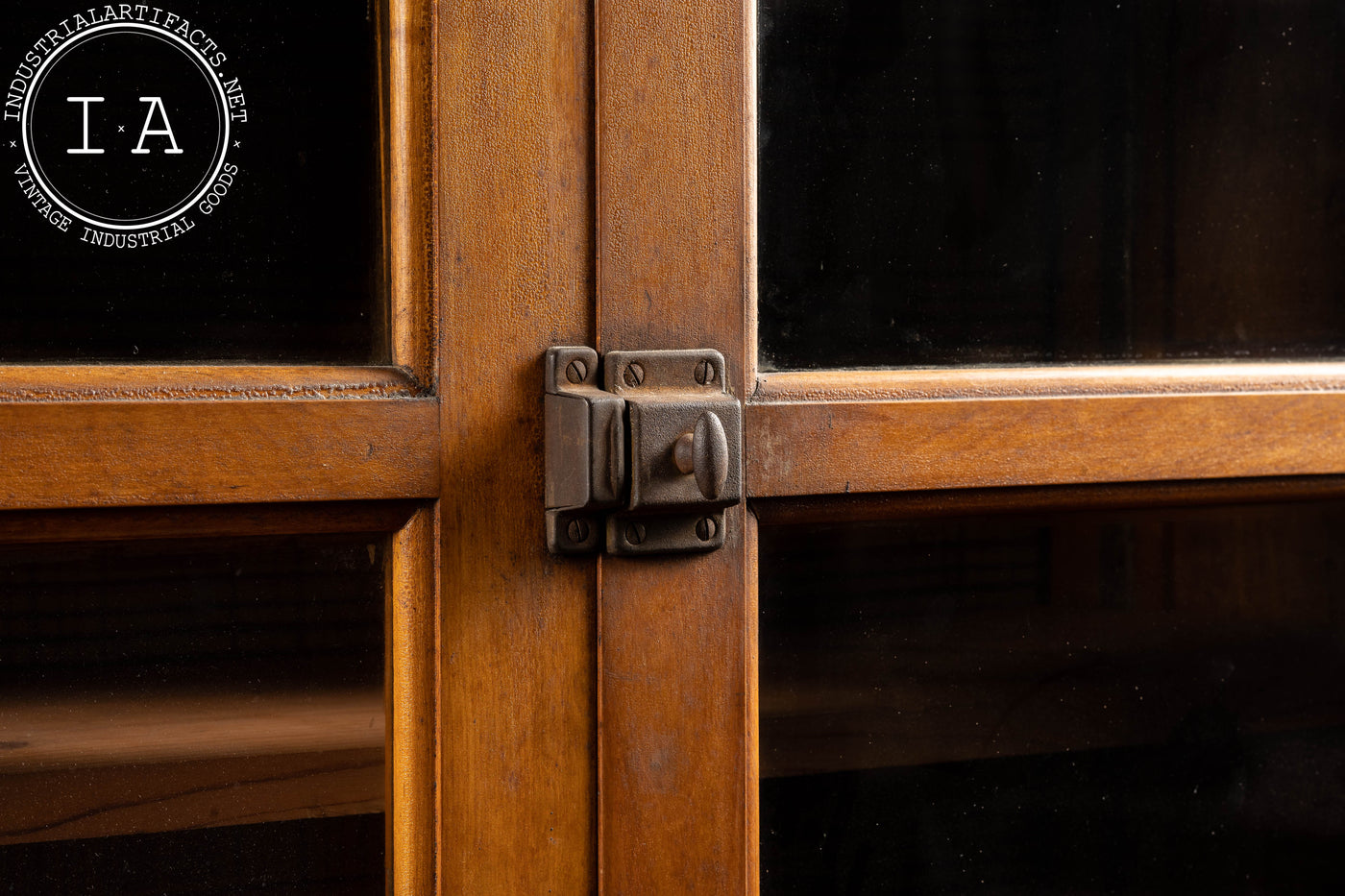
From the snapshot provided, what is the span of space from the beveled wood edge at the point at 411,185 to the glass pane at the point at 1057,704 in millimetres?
203

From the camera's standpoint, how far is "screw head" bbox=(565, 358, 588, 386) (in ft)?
1.56

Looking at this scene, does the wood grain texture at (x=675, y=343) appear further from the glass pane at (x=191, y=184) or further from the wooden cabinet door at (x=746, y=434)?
the glass pane at (x=191, y=184)

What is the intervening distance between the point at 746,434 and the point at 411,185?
0.19 m

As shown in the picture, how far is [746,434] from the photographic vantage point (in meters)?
0.50

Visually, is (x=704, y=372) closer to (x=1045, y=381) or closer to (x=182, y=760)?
(x=1045, y=381)

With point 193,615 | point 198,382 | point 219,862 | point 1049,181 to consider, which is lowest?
point 219,862

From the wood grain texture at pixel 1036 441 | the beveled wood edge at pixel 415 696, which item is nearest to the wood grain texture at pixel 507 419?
the beveled wood edge at pixel 415 696

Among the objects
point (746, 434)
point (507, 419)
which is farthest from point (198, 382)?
point (746, 434)

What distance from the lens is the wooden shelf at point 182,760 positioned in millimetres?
459

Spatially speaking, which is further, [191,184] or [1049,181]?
[1049,181]

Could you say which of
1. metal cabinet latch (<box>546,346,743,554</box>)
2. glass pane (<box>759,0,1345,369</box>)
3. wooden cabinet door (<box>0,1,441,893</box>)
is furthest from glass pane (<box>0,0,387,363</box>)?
glass pane (<box>759,0,1345,369</box>)

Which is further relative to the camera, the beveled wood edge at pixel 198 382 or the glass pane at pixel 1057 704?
the glass pane at pixel 1057 704

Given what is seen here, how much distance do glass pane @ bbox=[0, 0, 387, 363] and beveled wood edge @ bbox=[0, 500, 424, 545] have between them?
0.22 feet

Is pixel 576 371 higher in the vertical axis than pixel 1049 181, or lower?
lower
